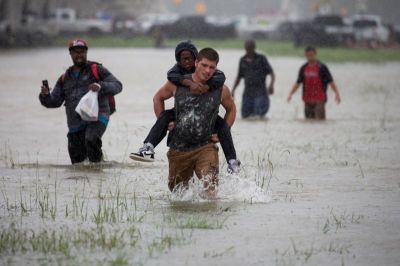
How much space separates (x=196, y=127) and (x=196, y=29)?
63874 mm

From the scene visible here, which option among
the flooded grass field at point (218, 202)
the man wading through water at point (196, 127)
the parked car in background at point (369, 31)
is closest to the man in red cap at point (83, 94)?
the flooded grass field at point (218, 202)

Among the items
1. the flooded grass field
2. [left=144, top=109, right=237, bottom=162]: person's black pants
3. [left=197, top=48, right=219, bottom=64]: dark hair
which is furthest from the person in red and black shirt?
[left=197, top=48, right=219, bottom=64]: dark hair

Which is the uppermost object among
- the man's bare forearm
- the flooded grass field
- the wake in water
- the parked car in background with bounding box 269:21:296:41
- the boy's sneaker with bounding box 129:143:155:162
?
the parked car in background with bounding box 269:21:296:41

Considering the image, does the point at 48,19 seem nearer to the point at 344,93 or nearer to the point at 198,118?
the point at 344,93

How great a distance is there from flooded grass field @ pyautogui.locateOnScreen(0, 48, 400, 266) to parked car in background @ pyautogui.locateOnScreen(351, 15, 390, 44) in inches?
1759

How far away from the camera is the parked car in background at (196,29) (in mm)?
72688

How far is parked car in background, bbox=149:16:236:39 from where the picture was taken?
72.7 meters

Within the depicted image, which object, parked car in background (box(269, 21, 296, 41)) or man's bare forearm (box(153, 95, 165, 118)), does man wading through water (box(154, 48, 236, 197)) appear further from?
parked car in background (box(269, 21, 296, 41))

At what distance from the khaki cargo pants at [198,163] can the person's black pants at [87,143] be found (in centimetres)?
264

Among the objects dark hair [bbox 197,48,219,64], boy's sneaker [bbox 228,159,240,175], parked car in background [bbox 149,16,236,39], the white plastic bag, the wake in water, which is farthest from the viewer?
parked car in background [bbox 149,16,236,39]

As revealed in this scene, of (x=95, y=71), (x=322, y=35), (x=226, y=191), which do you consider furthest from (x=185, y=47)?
(x=322, y=35)

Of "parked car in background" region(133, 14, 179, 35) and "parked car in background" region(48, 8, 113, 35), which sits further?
"parked car in background" region(133, 14, 179, 35)

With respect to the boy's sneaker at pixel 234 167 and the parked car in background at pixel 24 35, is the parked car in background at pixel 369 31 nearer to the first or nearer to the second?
the parked car in background at pixel 24 35

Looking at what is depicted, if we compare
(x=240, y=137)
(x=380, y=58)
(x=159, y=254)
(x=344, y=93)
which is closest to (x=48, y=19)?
(x=380, y=58)
